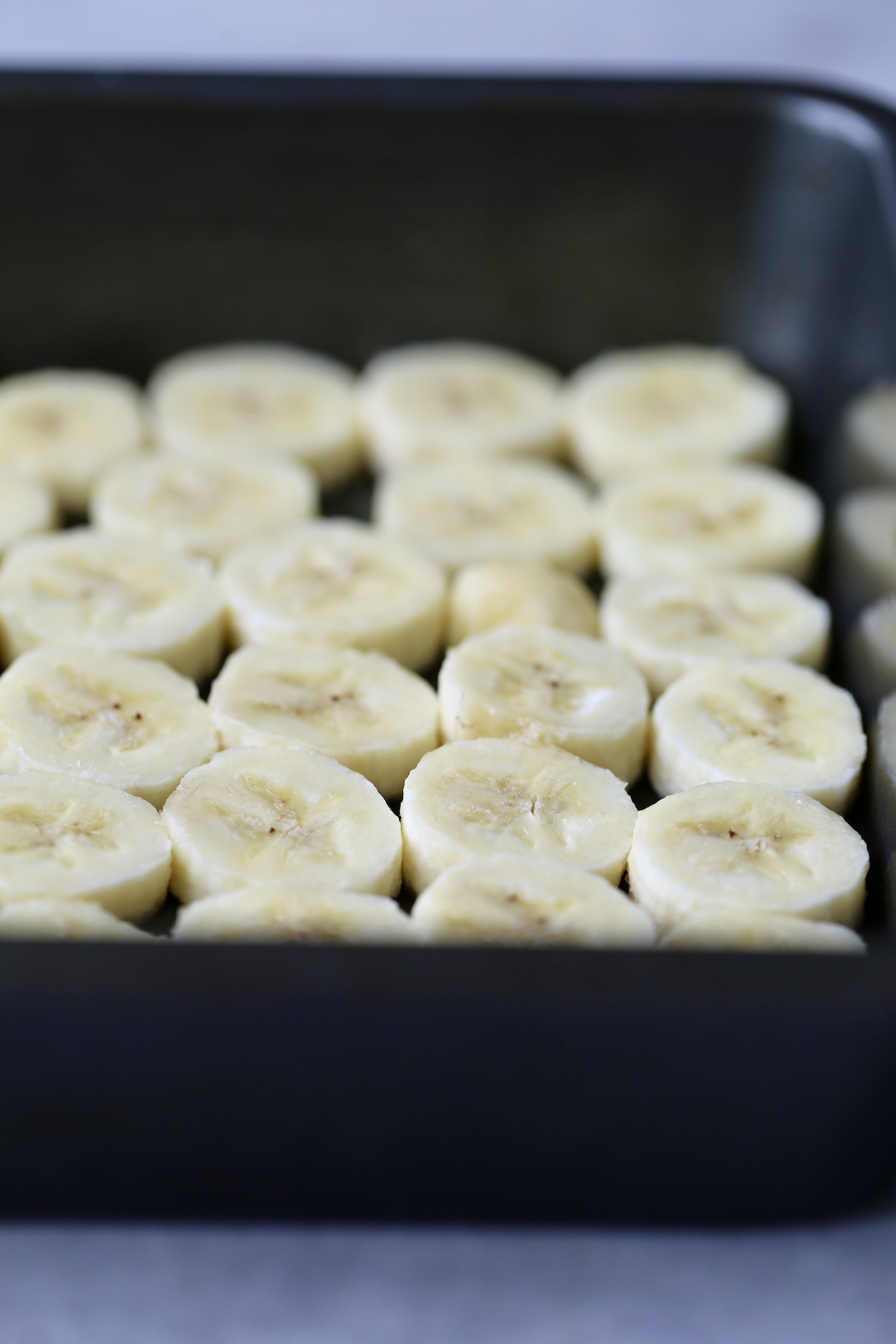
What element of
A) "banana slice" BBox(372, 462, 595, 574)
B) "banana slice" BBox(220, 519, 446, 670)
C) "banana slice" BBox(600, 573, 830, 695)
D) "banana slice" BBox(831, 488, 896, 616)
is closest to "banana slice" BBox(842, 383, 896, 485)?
"banana slice" BBox(831, 488, 896, 616)

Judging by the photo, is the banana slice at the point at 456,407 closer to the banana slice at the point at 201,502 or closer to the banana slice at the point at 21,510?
the banana slice at the point at 201,502

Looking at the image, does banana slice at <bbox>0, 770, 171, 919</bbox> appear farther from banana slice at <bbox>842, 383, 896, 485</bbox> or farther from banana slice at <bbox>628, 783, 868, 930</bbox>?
Answer: banana slice at <bbox>842, 383, 896, 485</bbox>

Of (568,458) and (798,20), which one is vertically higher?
(798,20)

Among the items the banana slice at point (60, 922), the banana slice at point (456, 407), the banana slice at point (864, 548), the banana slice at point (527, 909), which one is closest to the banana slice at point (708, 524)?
the banana slice at point (864, 548)

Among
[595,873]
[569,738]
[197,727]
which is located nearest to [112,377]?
[197,727]

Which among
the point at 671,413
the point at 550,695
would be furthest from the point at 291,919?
the point at 671,413

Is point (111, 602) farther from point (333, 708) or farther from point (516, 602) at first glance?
point (516, 602)

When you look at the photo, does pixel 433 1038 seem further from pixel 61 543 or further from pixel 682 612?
pixel 61 543
